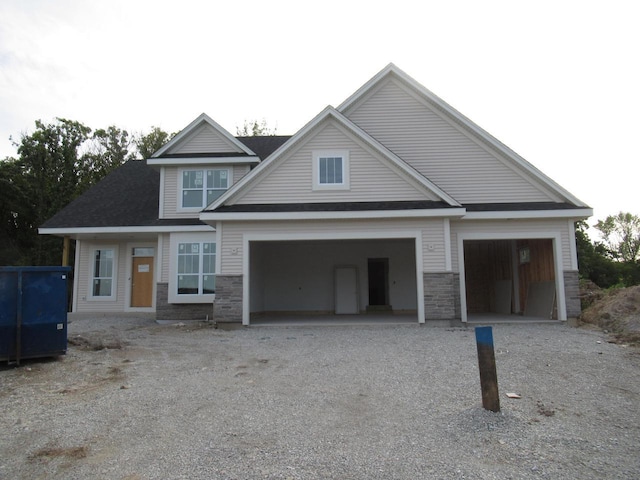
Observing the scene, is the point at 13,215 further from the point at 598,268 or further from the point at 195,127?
the point at 598,268

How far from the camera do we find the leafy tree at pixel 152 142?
35.6 meters

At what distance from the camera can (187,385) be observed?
A: 692cm

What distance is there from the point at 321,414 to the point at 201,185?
12.1 meters

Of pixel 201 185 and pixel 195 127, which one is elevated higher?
pixel 195 127

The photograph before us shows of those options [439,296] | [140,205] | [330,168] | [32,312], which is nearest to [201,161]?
[140,205]

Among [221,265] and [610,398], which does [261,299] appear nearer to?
[221,265]

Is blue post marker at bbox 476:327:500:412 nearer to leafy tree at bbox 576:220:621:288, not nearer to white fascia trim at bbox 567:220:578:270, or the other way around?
white fascia trim at bbox 567:220:578:270

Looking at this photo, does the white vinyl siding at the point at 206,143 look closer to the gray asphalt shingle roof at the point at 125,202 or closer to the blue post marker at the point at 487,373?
the gray asphalt shingle roof at the point at 125,202

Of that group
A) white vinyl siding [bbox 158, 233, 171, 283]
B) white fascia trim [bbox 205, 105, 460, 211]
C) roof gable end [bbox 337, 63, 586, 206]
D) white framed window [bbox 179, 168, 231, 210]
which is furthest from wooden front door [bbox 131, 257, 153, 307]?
roof gable end [bbox 337, 63, 586, 206]

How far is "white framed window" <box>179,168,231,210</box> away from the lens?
16203 mm

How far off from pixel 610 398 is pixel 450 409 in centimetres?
233

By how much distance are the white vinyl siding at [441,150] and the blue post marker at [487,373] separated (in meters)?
9.14

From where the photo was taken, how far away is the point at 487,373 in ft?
18.5

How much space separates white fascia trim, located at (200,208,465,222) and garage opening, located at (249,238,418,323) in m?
4.69
